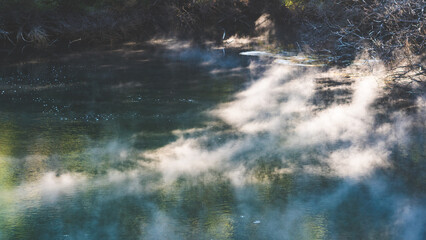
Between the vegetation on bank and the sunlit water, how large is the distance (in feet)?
11.7

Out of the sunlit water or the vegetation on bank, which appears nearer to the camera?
the sunlit water

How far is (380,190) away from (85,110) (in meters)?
5.37

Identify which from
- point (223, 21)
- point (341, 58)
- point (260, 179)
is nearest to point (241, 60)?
point (341, 58)

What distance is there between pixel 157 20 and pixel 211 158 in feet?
39.0

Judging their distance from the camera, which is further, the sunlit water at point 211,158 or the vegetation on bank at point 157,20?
the vegetation on bank at point 157,20

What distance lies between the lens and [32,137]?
7730 millimetres

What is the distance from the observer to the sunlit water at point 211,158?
502cm

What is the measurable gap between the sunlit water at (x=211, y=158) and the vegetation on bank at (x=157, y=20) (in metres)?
Result: 3.57

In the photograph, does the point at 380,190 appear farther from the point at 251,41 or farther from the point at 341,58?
the point at 251,41

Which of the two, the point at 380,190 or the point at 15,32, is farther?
the point at 15,32

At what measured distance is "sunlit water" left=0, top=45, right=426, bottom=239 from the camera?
5023 mm

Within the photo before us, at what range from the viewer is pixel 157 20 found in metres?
17.8

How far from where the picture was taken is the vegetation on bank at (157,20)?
571 inches

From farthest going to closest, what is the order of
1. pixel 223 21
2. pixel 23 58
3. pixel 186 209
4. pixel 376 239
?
pixel 223 21, pixel 23 58, pixel 186 209, pixel 376 239
